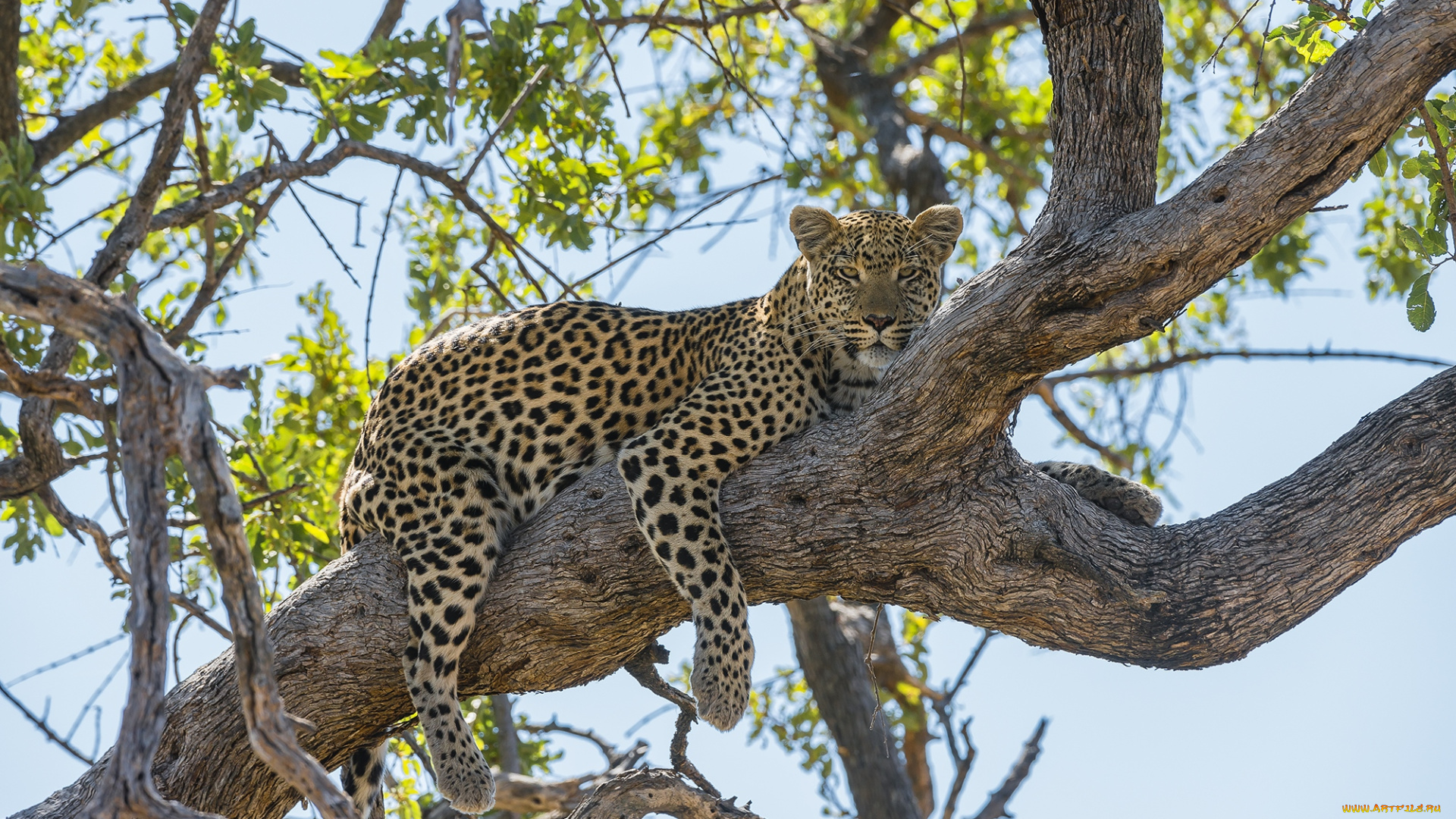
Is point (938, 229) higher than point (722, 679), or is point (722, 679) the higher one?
point (938, 229)

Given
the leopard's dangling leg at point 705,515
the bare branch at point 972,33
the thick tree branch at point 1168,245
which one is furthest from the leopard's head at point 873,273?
the bare branch at point 972,33

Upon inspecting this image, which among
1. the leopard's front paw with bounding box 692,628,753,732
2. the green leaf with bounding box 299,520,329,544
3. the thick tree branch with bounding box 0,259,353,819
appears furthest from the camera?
the green leaf with bounding box 299,520,329,544

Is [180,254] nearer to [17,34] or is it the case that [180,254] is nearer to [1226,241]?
[17,34]

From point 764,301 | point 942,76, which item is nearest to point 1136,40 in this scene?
point 764,301

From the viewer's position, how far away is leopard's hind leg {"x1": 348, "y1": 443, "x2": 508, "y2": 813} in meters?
5.48

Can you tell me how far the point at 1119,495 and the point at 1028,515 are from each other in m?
0.79

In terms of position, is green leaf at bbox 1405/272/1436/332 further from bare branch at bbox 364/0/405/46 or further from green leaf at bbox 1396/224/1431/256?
bare branch at bbox 364/0/405/46

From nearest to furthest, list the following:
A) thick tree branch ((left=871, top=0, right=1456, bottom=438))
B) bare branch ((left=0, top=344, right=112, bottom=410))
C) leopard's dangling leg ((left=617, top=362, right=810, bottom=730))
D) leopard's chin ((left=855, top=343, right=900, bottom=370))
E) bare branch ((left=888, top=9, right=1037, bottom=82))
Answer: bare branch ((left=0, top=344, right=112, bottom=410))
thick tree branch ((left=871, top=0, right=1456, bottom=438))
leopard's dangling leg ((left=617, top=362, right=810, bottom=730))
leopard's chin ((left=855, top=343, right=900, bottom=370))
bare branch ((left=888, top=9, right=1037, bottom=82))

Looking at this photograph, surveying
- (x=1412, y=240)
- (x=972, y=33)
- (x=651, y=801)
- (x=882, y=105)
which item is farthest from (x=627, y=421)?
(x=972, y=33)

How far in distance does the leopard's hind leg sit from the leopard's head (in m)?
1.77

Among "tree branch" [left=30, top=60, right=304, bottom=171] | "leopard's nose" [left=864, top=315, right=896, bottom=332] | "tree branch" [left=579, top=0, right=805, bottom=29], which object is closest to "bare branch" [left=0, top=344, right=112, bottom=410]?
"leopard's nose" [left=864, top=315, right=896, bottom=332]

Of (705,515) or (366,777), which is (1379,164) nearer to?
(705,515)

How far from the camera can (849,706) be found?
1002 centimetres

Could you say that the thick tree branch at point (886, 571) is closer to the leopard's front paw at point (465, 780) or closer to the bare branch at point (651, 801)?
the leopard's front paw at point (465, 780)
